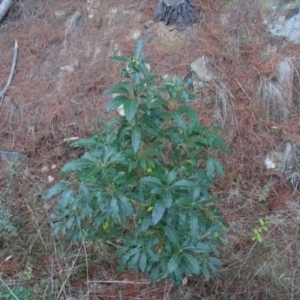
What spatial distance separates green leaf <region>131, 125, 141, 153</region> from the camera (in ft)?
7.72

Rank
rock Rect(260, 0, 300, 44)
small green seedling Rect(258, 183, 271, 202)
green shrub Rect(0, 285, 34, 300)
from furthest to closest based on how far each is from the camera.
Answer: rock Rect(260, 0, 300, 44)
small green seedling Rect(258, 183, 271, 202)
green shrub Rect(0, 285, 34, 300)

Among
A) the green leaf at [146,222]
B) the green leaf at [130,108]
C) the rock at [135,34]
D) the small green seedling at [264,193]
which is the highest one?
the green leaf at [130,108]

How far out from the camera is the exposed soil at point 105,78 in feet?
12.2

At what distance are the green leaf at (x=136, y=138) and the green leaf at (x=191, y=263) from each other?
0.62 m

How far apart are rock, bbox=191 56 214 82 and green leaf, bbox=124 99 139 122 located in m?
1.89

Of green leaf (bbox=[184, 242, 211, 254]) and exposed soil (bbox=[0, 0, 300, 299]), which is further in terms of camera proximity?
exposed soil (bbox=[0, 0, 300, 299])

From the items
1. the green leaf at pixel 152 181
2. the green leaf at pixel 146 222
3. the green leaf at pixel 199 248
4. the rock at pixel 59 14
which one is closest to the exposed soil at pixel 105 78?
the rock at pixel 59 14

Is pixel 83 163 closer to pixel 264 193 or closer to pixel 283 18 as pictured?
pixel 264 193

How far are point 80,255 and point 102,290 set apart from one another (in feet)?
0.93

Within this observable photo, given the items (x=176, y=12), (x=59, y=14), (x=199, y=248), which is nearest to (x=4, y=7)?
(x=59, y=14)

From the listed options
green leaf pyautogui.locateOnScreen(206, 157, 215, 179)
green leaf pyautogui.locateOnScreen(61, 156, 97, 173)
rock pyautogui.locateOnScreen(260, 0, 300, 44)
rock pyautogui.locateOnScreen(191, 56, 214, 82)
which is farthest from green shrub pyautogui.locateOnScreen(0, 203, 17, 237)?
rock pyautogui.locateOnScreen(260, 0, 300, 44)

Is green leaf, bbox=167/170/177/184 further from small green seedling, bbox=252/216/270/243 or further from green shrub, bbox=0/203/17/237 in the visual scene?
green shrub, bbox=0/203/17/237

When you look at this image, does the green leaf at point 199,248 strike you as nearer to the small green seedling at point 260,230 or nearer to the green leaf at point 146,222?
the green leaf at point 146,222

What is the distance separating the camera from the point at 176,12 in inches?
170
